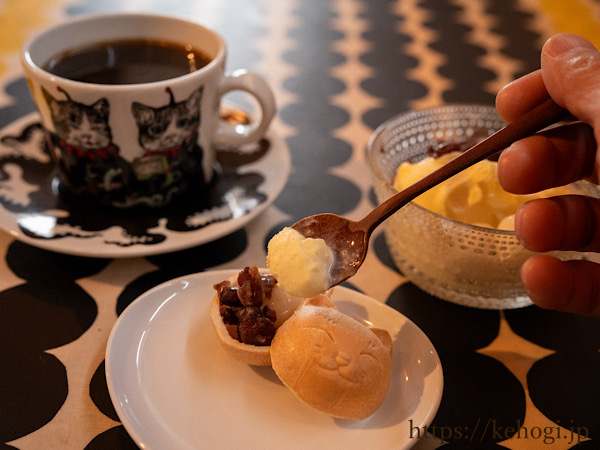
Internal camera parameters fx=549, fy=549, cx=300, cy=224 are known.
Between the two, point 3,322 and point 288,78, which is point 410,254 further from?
point 288,78

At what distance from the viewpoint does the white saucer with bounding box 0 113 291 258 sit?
76cm

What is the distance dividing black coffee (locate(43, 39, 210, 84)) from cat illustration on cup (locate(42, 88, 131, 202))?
0.10m

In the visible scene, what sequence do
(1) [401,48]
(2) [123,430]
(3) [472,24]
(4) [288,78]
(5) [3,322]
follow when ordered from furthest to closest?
(3) [472,24]
(1) [401,48]
(4) [288,78]
(5) [3,322]
(2) [123,430]

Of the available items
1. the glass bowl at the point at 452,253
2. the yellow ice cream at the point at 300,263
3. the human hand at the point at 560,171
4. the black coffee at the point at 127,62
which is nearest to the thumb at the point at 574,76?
the human hand at the point at 560,171

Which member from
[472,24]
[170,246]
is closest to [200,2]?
[472,24]

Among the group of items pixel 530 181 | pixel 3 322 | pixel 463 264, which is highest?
pixel 530 181

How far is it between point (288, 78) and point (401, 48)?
0.38 metres

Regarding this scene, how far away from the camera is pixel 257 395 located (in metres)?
0.61

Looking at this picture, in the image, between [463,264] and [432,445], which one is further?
[463,264]

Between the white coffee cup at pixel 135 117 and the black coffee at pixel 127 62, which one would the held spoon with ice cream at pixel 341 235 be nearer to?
the white coffee cup at pixel 135 117

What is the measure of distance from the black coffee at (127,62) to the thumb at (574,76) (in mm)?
543

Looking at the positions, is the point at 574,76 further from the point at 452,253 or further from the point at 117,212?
the point at 117,212

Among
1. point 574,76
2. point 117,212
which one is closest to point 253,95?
point 117,212

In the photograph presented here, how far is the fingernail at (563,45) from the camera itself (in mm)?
607
